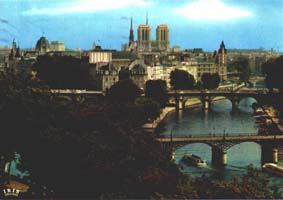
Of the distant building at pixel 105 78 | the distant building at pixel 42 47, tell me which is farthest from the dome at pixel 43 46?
the distant building at pixel 105 78

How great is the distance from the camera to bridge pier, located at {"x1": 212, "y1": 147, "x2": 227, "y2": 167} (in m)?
6.46

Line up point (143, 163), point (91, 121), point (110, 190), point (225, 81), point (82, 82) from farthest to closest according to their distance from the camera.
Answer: point (225, 81), point (82, 82), point (91, 121), point (143, 163), point (110, 190)

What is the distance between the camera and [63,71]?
9.14m

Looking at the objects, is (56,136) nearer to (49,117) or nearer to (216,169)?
(49,117)

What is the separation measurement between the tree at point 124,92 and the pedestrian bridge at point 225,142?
1.58 meters

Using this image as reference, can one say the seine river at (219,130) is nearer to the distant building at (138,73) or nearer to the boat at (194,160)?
the boat at (194,160)

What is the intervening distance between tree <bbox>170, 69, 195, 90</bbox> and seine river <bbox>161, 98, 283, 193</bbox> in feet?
1.67

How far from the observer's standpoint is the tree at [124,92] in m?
8.59

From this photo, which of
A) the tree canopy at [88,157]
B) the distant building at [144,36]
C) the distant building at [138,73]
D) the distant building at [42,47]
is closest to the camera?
the tree canopy at [88,157]

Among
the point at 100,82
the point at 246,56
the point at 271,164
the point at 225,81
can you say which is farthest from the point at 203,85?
the point at 271,164

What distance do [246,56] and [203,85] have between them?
3.30 ft

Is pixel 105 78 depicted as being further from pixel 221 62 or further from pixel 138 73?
pixel 221 62

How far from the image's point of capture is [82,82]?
362 inches

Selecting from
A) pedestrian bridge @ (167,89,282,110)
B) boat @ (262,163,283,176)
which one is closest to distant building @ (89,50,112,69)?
pedestrian bridge @ (167,89,282,110)
